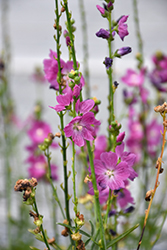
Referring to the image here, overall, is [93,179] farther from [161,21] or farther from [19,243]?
[161,21]

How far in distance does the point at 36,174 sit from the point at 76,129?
1.45 feet

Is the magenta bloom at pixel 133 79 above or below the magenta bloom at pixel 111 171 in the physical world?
above

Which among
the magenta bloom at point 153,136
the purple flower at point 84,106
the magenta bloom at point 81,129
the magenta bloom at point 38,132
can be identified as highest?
the purple flower at point 84,106

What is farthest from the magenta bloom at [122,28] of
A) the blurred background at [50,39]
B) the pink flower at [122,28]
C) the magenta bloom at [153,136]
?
the blurred background at [50,39]

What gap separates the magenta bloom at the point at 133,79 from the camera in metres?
0.73

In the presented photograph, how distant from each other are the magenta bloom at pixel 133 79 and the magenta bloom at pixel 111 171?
0.39 m

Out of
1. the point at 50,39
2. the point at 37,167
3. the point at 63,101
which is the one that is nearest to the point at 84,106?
the point at 63,101

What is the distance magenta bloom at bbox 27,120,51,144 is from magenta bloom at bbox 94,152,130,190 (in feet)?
1.24

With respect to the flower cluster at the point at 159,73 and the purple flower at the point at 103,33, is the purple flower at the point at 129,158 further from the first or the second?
the flower cluster at the point at 159,73

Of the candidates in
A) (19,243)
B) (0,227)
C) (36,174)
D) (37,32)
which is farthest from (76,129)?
(37,32)

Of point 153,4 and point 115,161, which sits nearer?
point 115,161

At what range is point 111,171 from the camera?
36cm

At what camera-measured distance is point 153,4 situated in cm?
227

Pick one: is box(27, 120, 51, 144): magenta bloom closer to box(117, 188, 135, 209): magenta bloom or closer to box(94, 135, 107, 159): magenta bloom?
box(94, 135, 107, 159): magenta bloom
